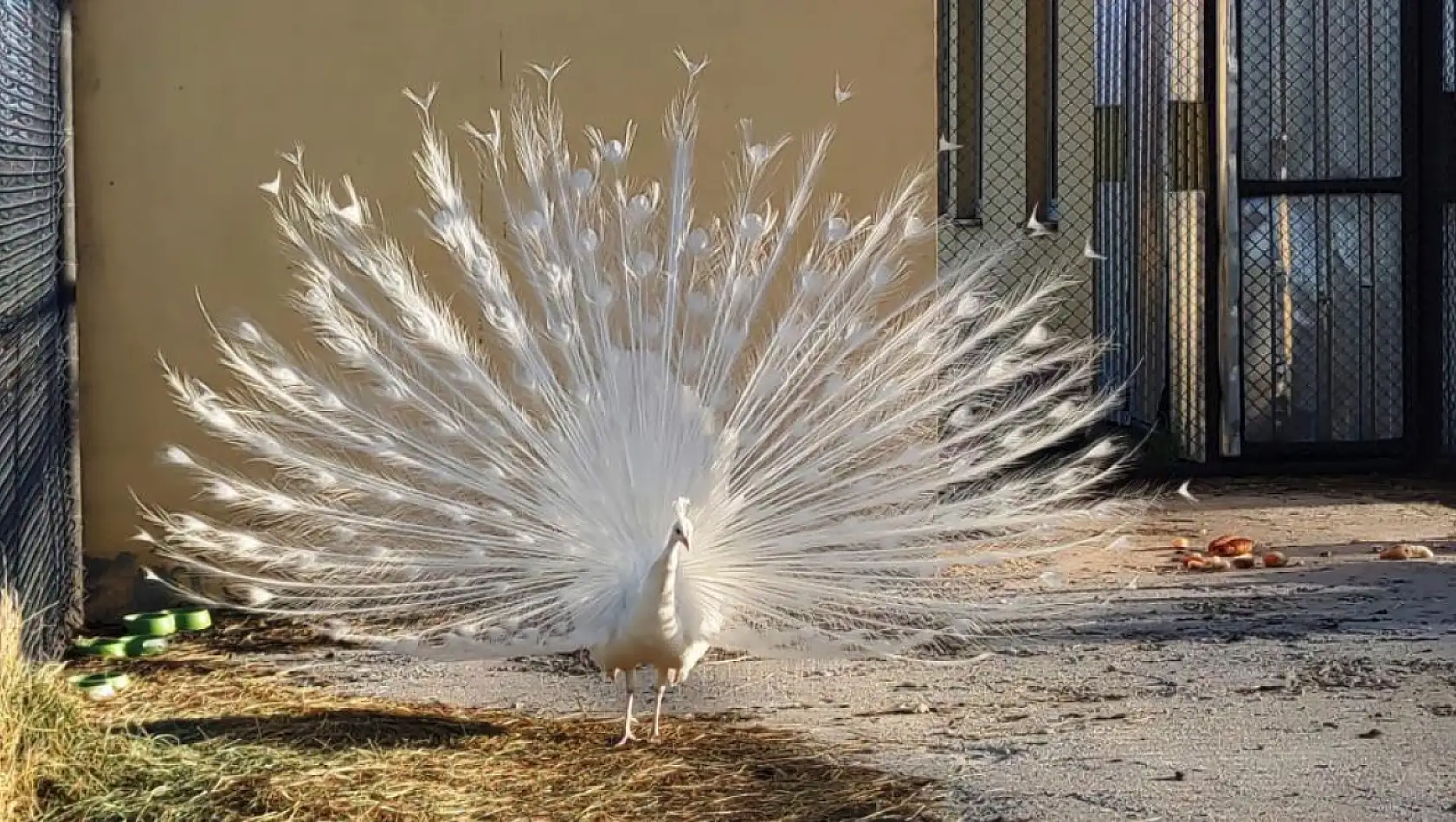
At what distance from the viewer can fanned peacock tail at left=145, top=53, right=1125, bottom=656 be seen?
536cm

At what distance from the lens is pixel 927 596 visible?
550 centimetres

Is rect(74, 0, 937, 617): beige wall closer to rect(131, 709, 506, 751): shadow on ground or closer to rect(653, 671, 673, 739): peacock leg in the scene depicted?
rect(131, 709, 506, 751): shadow on ground

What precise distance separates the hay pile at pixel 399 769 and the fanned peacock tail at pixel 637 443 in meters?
0.30

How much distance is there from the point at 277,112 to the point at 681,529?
3.33m

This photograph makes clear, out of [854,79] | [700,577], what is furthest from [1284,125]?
[700,577]

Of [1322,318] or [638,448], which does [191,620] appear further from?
[1322,318]

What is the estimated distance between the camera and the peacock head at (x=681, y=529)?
4742 mm

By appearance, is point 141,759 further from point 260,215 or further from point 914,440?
point 260,215

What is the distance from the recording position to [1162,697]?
5590 mm

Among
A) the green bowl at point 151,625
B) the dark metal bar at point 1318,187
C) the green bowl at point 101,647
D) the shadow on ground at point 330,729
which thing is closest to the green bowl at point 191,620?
the green bowl at point 151,625

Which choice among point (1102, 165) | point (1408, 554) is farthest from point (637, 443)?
point (1102, 165)

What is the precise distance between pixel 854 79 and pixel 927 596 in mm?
2731

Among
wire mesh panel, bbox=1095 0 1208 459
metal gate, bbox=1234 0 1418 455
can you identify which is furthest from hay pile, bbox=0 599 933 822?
metal gate, bbox=1234 0 1418 455

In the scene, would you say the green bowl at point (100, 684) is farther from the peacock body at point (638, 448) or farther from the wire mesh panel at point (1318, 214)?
the wire mesh panel at point (1318, 214)
